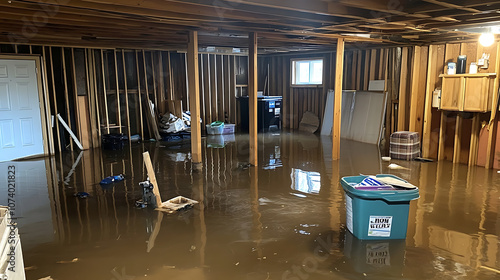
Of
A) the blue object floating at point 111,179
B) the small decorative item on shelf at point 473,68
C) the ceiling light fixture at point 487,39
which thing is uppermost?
the ceiling light fixture at point 487,39

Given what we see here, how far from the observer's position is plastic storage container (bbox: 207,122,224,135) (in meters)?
9.97

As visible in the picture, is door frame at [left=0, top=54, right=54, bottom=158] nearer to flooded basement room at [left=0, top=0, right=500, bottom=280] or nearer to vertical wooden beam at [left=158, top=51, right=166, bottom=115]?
flooded basement room at [left=0, top=0, right=500, bottom=280]

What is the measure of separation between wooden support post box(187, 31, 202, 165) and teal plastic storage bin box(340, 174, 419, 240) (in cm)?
319

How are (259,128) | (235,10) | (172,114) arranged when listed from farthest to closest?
1. (259,128)
2. (172,114)
3. (235,10)

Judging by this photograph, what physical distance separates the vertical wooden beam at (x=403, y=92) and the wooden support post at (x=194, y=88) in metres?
4.34

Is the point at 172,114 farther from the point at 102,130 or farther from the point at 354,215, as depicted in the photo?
the point at 354,215

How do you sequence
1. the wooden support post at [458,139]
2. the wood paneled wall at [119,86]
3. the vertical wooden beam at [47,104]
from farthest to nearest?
the wood paneled wall at [119,86]
the vertical wooden beam at [47,104]
the wooden support post at [458,139]

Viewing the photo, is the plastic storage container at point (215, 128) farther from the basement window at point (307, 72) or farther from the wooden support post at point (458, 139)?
the wooden support post at point (458, 139)

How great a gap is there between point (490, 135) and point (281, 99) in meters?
6.03

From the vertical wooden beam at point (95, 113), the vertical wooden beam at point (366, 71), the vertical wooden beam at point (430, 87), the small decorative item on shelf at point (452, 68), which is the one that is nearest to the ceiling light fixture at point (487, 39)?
the small decorative item on shelf at point (452, 68)

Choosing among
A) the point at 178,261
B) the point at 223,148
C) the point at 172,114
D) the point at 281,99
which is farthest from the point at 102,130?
the point at 178,261

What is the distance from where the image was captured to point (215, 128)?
32.8ft

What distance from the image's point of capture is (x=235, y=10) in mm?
4070

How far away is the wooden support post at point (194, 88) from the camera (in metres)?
5.85
